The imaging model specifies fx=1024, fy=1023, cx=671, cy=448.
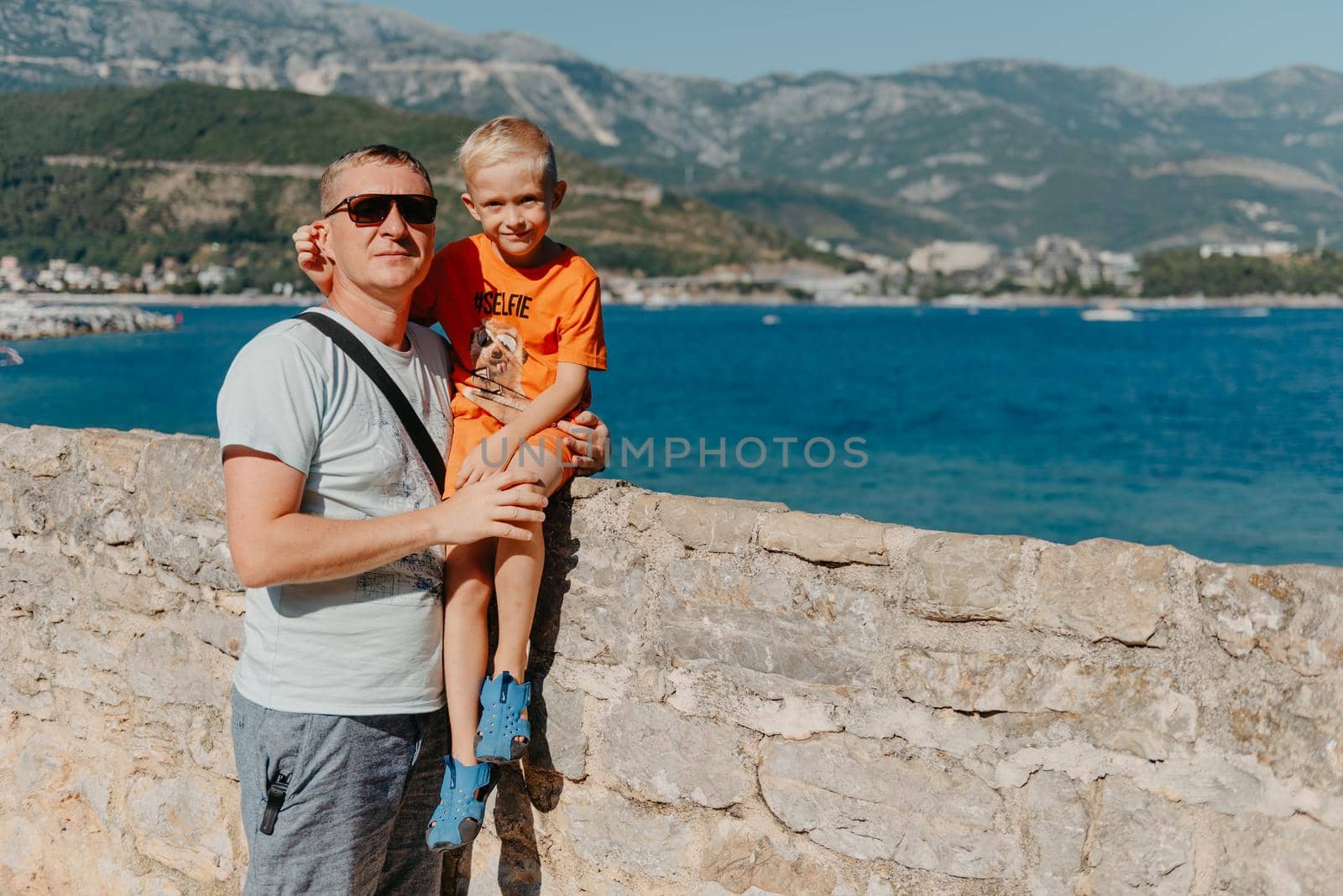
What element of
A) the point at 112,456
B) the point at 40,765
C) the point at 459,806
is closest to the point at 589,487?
the point at 459,806

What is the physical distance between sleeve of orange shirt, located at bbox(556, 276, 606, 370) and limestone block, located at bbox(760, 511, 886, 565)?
539mm

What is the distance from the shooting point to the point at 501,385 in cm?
240

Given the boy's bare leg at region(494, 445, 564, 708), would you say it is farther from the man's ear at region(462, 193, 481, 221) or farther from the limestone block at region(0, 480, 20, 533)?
the limestone block at region(0, 480, 20, 533)

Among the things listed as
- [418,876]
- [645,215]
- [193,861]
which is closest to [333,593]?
[418,876]

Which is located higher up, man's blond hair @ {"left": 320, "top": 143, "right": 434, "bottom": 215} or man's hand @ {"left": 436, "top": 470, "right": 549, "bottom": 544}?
man's blond hair @ {"left": 320, "top": 143, "right": 434, "bottom": 215}

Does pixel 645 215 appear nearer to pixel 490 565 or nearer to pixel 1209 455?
pixel 1209 455

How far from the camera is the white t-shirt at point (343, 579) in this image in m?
1.93

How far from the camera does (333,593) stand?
6.81 ft

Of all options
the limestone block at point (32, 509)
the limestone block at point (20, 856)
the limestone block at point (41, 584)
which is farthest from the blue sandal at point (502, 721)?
the limestone block at point (20, 856)

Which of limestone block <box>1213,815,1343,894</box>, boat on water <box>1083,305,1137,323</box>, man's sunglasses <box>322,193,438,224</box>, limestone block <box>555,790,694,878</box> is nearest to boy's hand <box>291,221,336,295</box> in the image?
man's sunglasses <box>322,193,438,224</box>

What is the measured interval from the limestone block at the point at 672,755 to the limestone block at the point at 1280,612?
3.45 feet

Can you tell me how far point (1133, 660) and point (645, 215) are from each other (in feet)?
452

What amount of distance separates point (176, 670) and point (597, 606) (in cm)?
136

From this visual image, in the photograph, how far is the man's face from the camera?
84.4 inches
